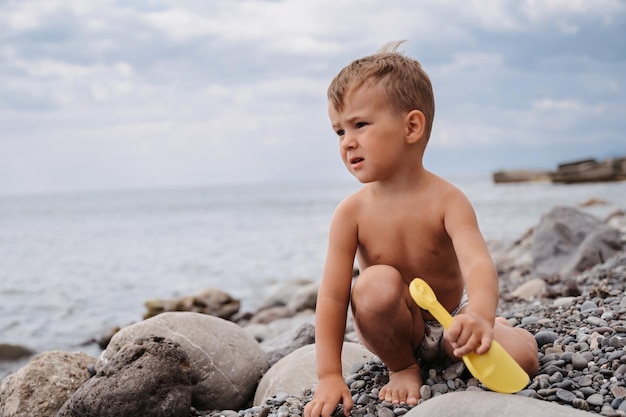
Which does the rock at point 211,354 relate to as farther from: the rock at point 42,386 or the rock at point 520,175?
the rock at point 520,175

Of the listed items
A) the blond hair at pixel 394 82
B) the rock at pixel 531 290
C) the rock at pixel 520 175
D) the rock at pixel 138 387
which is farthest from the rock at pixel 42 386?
the rock at pixel 520 175

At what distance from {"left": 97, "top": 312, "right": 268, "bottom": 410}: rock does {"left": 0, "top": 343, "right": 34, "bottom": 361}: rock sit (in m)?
4.54

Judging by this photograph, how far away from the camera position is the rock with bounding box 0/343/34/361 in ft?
26.2

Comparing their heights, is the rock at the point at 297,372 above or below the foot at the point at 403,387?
below

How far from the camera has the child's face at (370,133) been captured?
9.34 ft

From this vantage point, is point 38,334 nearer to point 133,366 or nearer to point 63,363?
point 63,363

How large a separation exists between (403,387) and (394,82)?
1405 mm

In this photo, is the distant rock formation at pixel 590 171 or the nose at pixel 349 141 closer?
the nose at pixel 349 141

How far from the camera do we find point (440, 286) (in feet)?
10.2

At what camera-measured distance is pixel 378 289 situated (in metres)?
2.88

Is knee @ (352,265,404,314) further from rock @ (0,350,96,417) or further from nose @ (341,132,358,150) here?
rock @ (0,350,96,417)

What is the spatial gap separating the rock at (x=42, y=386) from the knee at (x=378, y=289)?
226 cm

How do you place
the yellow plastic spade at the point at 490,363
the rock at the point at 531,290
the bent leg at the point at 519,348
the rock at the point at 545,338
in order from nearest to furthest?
the yellow plastic spade at the point at 490,363
the bent leg at the point at 519,348
the rock at the point at 545,338
the rock at the point at 531,290

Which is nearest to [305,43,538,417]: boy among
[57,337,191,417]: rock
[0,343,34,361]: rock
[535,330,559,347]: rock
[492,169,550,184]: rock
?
[535,330,559,347]: rock
